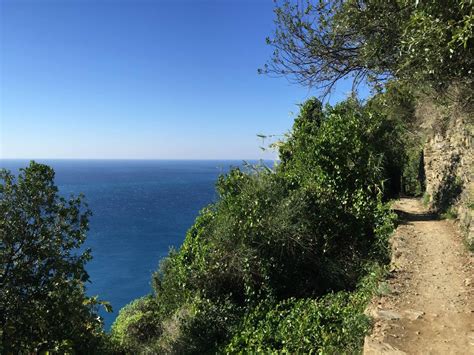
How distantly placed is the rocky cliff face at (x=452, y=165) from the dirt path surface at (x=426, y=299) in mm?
872

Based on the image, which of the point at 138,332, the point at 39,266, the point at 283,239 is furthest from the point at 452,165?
the point at 39,266

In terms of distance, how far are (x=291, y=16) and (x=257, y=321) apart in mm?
6950

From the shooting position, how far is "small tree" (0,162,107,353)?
7148 mm

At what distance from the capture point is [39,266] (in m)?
7.50

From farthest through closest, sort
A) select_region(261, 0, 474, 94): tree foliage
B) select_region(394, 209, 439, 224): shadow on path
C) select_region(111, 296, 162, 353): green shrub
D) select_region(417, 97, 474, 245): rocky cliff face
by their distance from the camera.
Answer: select_region(394, 209, 439, 224): shadow on path, select_region(111, 296, 162, 353): green shrub, select_region(417, 97, 474, 245): rocky cliff face, select_region(261, 0, 474, 94): tree foliage

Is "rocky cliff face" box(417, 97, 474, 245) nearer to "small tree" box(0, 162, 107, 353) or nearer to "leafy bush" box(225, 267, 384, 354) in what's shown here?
"leafy bush" box(225, 267, 384, 354)

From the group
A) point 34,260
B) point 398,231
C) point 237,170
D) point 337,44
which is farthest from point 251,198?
point 34,260

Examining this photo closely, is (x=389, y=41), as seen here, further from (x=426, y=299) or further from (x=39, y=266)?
(x=39, y=266)

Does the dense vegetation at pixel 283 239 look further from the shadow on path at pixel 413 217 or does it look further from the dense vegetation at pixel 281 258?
the shadow on path at pixel 413 217

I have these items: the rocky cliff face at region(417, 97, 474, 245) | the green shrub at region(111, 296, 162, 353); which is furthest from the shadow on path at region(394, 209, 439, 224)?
the green shrub at region(111, 296, 162, 353)

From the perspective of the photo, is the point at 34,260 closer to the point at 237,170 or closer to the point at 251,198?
the point at 251,198

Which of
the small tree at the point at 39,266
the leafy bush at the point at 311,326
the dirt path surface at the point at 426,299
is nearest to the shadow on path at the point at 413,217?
the dirt path surface at the point at 426,299

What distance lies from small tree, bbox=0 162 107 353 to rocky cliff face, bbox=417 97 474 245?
29.6 ft

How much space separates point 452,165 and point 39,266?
12.4 m
